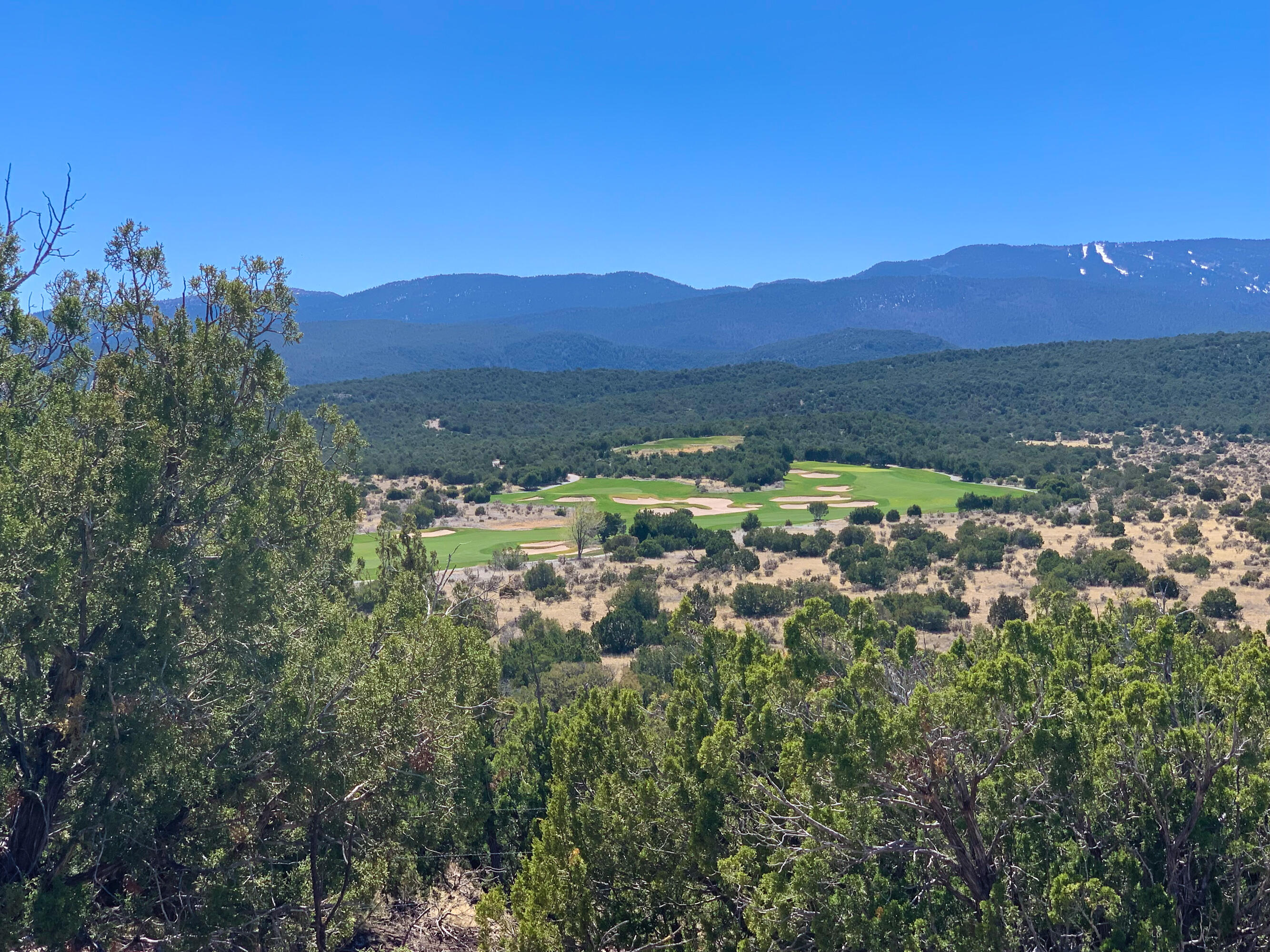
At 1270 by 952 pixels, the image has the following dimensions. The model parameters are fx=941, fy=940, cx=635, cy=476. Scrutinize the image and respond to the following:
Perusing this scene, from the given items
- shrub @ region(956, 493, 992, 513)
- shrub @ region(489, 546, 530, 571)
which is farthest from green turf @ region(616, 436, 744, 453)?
shrub @ region(489, 546, 530, 571)

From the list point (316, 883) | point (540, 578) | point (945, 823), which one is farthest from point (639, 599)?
point (945, 823)

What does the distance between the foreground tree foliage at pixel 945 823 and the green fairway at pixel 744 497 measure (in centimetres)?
Result: 3267

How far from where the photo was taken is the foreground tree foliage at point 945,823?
5.98 metres

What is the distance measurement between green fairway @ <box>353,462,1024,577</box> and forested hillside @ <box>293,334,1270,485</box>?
147 inches

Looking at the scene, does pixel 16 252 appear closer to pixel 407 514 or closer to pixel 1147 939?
pixel 407 514

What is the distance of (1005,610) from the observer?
88.6ft

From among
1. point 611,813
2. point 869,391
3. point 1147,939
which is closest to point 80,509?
point 611,813

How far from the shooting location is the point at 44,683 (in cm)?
663

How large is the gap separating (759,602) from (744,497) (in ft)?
90.5

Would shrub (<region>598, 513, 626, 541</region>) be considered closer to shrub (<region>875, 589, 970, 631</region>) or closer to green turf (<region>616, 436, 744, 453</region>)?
shrub (<region>875, 589, 970, 631</region>)

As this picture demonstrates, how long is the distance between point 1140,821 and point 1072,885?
1.45 m

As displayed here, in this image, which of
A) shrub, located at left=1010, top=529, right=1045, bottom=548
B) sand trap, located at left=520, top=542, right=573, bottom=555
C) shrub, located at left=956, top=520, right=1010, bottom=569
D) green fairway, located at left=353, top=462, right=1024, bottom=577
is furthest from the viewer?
green fairway, located at left=353, top=462, right=1024, bottom=577

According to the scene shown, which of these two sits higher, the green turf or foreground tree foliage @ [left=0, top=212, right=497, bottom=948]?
foreground tree foliage @ [left=0, top=212, right=497, bottom=948]

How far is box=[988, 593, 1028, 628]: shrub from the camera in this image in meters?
26.2
